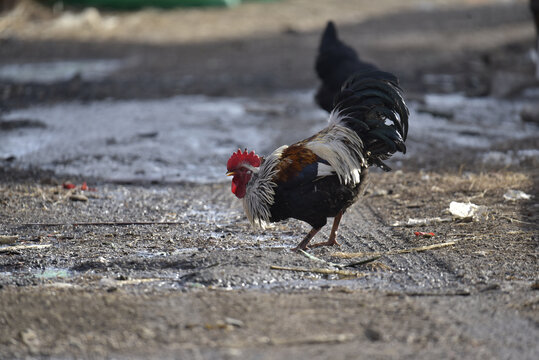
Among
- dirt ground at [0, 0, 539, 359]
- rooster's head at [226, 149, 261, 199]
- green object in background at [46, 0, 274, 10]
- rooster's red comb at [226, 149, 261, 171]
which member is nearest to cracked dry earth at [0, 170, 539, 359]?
dirt ground at [0, 0, 539, 359]

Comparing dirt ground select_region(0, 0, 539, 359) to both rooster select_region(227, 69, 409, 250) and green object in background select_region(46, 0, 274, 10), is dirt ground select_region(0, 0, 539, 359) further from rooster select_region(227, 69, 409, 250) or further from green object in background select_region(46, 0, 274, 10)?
green object in background select_region(46, 0, 274, 10)

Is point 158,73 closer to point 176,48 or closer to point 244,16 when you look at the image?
point 176,48

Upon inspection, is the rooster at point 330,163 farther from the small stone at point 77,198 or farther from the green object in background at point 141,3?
the green object in background at point 141,3

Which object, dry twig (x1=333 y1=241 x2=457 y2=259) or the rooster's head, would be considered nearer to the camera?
dry twig (x1=333 y1=241 x2=457 y2=259)

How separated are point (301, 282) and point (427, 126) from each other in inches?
255

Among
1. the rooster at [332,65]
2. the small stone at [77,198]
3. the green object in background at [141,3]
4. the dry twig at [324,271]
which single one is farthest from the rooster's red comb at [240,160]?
the green object in background at [141,3]

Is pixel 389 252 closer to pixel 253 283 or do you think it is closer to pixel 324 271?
pixel 324 271

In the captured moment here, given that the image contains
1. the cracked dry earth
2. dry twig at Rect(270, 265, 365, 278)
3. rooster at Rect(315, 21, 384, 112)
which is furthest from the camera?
rooster at Rect(315, 21, 384, 112)

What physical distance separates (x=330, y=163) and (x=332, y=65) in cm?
469

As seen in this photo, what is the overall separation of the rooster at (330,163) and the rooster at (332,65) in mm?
3594

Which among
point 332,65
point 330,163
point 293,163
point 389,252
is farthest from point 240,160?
point 332,65

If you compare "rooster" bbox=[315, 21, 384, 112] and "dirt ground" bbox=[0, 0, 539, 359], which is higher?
"rooster" bbox=[315, 21, 384, 112]

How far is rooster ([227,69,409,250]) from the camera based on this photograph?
5.38m

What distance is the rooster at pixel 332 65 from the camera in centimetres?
945
